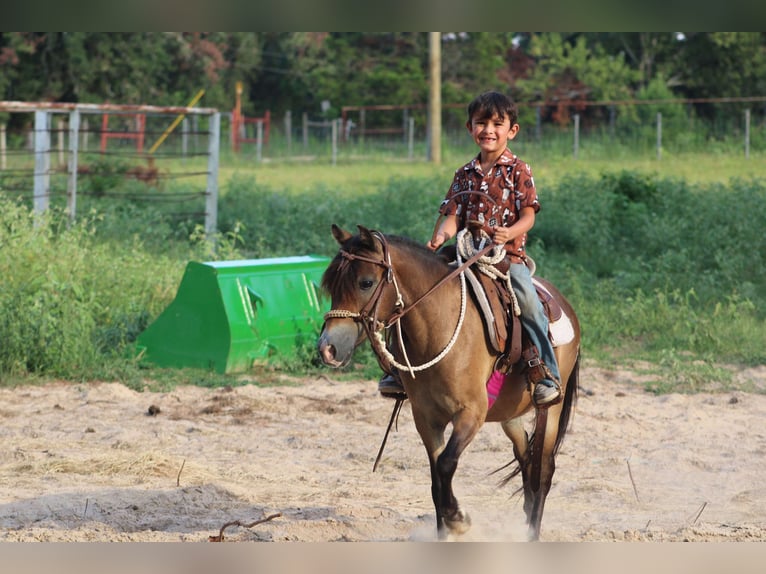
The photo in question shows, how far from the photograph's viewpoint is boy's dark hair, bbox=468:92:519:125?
431 cm

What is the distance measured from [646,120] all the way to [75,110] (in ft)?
67.1

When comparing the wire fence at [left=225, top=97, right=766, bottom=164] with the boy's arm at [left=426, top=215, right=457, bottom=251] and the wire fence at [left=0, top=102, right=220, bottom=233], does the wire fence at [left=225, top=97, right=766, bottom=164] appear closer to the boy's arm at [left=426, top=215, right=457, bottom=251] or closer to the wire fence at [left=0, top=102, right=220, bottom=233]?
the wire fence at [left=0, top=102, right=220, bottom=233]

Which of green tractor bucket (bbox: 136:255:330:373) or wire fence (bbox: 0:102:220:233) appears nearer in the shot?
green tractor bucket (bbox: 136:255:330:373)

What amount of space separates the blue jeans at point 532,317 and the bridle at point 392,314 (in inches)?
12.2

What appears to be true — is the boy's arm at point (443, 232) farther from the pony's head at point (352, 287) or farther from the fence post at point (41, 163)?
the fence post at point (41, 163)

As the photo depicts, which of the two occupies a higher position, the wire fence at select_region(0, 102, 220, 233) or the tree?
the tree

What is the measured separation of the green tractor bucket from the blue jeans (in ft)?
14.6

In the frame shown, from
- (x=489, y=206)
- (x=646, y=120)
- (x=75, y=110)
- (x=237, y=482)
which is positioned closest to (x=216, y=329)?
(x=237, y=482)

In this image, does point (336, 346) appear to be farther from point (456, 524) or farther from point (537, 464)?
point (537, 464)

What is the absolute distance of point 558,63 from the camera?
36.2 metres

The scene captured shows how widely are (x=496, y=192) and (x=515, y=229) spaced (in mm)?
218

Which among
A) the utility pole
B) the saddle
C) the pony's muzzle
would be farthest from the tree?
the pony's muzzle

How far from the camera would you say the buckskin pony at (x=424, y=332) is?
12.6 ft
